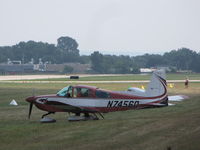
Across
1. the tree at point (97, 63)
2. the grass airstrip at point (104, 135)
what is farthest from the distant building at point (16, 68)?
the grass airstrip at point (104, 135)

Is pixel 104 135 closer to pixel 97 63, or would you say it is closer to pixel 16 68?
pixel 97 63

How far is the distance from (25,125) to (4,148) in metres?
5.99

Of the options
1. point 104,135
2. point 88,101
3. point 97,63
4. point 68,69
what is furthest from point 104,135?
point 97,63

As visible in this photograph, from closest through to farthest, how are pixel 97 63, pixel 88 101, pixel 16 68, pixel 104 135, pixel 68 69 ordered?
pixel 104 135
pixel 88 101
pixel 68 69
pixel 97 63
pixel 16 68

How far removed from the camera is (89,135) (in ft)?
66.8

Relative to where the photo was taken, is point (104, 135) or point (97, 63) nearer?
point (104, 135)

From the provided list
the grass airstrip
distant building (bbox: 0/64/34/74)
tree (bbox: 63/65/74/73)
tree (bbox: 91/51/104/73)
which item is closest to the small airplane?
the grass airstrip

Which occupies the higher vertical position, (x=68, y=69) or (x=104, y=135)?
(x=104, y=135)

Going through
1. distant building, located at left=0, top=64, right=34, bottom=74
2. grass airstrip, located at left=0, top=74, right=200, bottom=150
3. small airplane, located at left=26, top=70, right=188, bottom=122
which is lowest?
distant building, located at left=0, top=64, right=34, bottom=74

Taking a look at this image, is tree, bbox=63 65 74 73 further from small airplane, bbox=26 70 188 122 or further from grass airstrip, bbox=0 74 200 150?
small airplane, bbox=26 70 188 122

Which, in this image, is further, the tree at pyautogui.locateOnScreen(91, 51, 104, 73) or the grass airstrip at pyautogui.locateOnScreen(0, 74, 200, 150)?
the tree at pyautogui.locateOnScreen(91, 51, 104, 73)

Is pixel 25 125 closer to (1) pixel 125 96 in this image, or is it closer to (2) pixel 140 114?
(1) pixel 125 96

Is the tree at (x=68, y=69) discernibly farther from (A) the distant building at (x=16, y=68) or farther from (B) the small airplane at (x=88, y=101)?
Result: (B) the small airplane at (x=88, y=101)

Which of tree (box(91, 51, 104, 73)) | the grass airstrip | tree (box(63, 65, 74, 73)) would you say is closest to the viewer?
the grass airstrip
